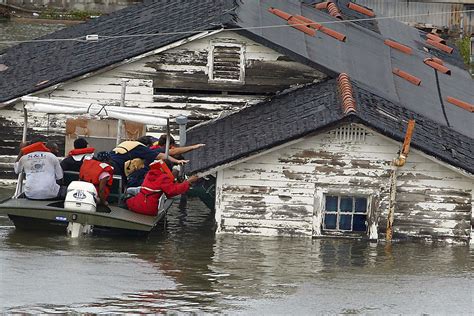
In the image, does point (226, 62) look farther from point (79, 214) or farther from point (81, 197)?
point (79, 214)

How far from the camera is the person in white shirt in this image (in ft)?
77.9

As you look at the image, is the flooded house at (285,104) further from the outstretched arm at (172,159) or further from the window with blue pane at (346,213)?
the outstretched arm at (172,159)

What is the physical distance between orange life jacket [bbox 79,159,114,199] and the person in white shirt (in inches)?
16.9

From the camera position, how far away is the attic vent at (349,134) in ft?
80.9

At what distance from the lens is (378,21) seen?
3884 centimetres

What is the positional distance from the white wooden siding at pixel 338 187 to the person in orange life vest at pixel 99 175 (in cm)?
204

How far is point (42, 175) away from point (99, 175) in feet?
3.02

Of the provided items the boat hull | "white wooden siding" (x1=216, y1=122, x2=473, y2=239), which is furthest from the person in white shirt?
"white wooden siding" (x1=216, y1=122, x2=473, y2=239)

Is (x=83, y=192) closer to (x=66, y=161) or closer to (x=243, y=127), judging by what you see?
(x=66, y=161)

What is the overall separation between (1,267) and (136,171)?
4626mm

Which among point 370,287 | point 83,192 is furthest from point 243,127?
point 370,287

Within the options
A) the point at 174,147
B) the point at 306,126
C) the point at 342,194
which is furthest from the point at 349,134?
the point at 174,147

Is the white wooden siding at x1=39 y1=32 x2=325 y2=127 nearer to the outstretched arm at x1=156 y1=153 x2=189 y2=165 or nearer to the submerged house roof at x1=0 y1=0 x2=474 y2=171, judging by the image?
the submerged house roof at x1=0 y1=0 x2=474 y2=171

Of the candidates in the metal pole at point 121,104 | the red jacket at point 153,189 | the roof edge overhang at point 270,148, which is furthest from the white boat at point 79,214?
the metal pole at point 121,104
